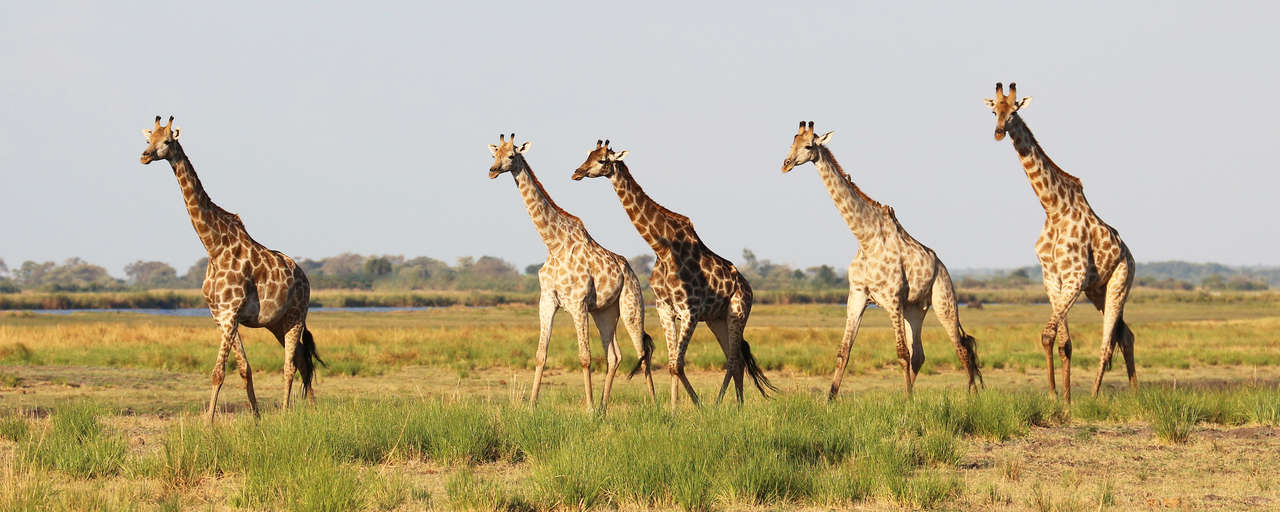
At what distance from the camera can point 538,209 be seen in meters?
13.5

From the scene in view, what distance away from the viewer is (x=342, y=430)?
10.3 metres

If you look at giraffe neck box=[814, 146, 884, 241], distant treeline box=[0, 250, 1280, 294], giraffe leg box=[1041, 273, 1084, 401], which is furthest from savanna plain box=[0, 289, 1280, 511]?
distant treeline box=[0, 250, 1280, 294]

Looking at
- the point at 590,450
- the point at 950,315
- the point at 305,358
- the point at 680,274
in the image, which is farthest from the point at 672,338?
the point at 305,358

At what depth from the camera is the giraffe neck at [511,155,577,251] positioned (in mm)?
13391

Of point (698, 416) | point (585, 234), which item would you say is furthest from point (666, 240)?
point (698, 416)

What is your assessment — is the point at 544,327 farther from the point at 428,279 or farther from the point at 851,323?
the point at 428,279

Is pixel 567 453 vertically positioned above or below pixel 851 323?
below

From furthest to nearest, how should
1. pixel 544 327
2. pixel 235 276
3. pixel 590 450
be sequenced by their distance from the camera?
pixel 544 327, pixel 235 276, pixel 590 450

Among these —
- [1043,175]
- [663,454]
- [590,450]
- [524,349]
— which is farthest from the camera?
[524,349]

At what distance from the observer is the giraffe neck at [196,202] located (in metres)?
12.4

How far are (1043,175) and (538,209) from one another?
6.01m

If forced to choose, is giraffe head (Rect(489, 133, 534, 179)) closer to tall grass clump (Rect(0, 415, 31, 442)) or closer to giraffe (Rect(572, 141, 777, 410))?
giraffe (Rect(572, 141, 777, 410))

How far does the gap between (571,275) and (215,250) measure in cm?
390

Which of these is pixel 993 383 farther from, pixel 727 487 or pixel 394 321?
pixel 394 321
